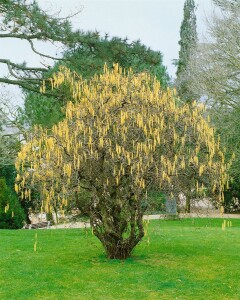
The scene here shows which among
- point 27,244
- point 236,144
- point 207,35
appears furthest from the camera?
point 207,35

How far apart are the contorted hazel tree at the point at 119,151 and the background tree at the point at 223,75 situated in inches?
424

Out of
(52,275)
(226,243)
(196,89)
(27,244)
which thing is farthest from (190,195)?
(196,89)

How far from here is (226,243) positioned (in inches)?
470

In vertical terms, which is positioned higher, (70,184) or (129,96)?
(129,96)

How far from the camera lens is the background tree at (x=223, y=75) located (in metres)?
19.6

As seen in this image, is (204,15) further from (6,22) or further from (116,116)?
(116,116)

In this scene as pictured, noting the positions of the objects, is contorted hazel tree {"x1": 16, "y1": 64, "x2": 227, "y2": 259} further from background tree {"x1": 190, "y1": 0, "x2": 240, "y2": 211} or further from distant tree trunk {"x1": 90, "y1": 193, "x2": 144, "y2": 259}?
background tree {"x1": 190, "y1": 0, "x2": 240, "y2": 211}

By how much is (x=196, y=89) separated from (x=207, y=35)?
215 cm

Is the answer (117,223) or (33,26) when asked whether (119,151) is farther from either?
(33,26)

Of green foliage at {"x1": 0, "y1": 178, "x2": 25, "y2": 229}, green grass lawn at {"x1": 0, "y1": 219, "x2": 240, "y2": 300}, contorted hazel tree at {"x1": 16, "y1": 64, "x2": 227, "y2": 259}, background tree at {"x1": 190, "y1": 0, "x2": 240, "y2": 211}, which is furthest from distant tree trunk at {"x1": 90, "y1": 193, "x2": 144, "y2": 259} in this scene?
background tree at {"x1": 190, "y1": 0, "x2": 240, "y2": 211}

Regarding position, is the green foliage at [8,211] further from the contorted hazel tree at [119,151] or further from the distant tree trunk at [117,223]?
the contorted hazel tree at [119,151]

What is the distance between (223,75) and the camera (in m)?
19.8

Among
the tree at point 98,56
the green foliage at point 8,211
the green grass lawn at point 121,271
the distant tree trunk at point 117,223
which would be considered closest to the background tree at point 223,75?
the tree at point 98,56

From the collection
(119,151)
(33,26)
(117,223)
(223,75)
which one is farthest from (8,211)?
(119,151)
